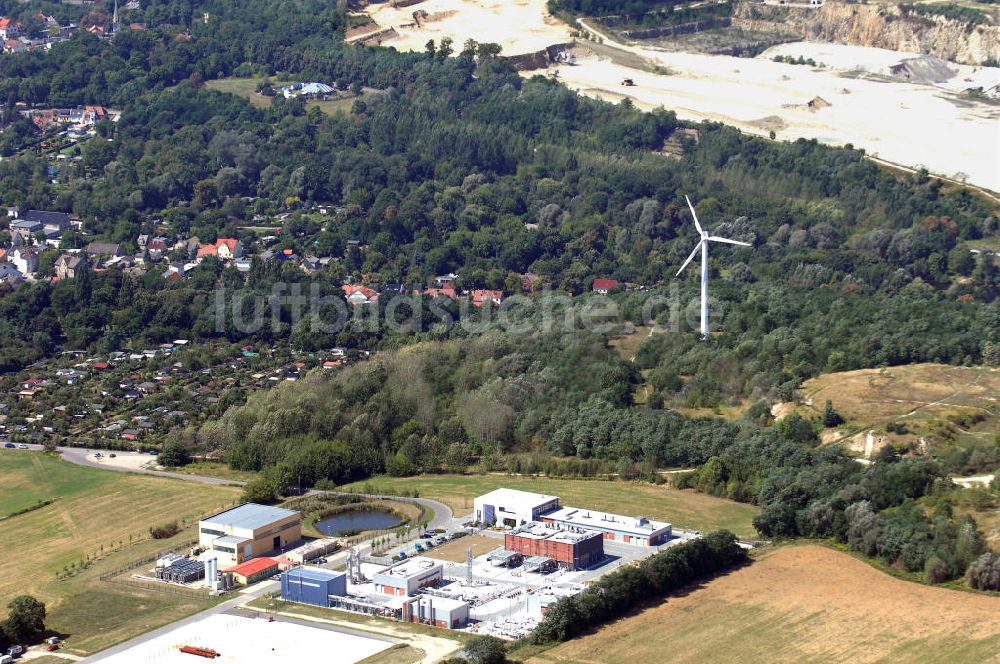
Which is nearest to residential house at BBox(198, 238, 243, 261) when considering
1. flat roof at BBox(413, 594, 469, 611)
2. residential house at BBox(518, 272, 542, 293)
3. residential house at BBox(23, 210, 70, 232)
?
residential house at BBox(23, 210, 70, 232)

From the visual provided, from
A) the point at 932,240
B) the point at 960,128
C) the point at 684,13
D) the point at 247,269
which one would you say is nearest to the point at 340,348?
the point at 247,269

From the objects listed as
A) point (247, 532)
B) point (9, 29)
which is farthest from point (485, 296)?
point (9, 29)

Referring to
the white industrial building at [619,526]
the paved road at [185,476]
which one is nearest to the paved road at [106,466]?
the paved road at [185,476]

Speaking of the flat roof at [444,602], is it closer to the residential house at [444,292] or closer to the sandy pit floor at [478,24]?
the residential house at [444,292]

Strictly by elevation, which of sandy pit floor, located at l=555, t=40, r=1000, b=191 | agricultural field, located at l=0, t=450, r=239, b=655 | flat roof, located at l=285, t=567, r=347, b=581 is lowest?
agricultural field, located at l=0, t=450, r=239, b=655

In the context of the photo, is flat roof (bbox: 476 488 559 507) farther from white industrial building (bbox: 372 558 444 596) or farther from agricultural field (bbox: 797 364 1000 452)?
agricultural field (bbox: 797 364 1000 452)
